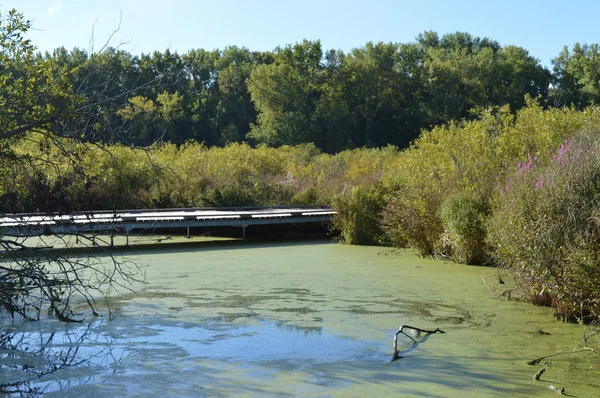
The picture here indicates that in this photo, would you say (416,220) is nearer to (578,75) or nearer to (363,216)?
(363,216)

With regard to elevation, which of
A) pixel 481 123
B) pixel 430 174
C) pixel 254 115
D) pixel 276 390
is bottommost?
pixel 276 390

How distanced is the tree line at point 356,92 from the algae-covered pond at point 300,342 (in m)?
32.4

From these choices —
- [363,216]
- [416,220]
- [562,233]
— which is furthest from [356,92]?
[562,233]

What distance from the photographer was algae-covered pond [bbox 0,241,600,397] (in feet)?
20.3

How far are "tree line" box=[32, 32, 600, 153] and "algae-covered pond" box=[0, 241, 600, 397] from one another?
32.4 m

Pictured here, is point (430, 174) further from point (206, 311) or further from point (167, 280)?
point (206, 311)

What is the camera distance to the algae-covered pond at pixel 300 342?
6.18 m

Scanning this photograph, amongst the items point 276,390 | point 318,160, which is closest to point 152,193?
point 318,160

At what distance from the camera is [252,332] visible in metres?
8.08

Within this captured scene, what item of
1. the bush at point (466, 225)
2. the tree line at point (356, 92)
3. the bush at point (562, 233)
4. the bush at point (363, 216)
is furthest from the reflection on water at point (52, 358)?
the tree line at point (356, 92)

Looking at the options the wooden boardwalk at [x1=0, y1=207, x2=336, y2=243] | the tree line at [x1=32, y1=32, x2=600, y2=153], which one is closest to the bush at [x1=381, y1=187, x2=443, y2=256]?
the wooden boardwalk at [x1=0, y1=207, x2=336, y2=243]

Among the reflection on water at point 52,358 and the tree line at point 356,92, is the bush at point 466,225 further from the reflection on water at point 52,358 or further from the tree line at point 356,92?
the tree line at point 356,92

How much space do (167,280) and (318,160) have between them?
16.8 metres

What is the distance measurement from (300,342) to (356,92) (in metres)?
40.1
